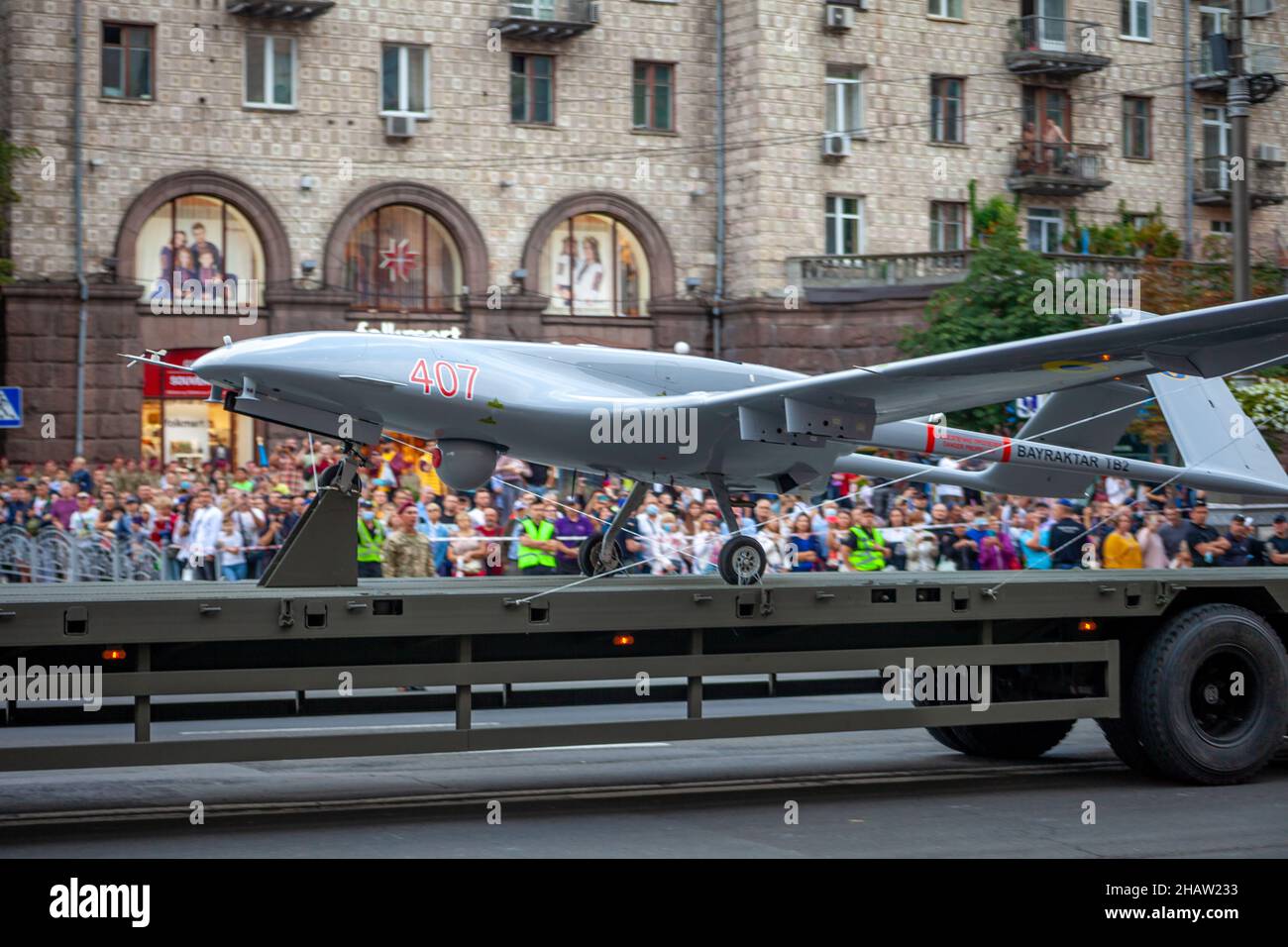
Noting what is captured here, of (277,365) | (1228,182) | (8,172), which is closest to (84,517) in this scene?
(277,365)

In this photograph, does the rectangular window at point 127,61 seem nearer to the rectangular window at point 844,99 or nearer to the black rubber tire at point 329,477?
the rectangular window at point 844,99

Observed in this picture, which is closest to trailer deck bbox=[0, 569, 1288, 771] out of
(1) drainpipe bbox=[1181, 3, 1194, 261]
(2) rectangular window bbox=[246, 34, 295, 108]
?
(2) rectangular window bbox=[246, 34, 295, 108]

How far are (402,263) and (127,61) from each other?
23.7 ft

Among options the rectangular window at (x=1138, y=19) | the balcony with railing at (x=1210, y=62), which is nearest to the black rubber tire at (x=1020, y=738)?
the rectangular window at (x=1138, y=19)

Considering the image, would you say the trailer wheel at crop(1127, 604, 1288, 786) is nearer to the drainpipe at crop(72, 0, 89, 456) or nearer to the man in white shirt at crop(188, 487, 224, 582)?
the man in white shirt at crop(188, 487, 224, 582)

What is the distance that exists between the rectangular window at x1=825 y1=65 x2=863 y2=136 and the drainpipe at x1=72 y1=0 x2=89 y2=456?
685 inches

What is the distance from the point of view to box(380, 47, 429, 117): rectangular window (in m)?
37.1

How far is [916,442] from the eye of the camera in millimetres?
13414

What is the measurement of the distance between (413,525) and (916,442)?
690cm

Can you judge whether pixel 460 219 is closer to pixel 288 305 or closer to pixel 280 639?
pixel 288 305

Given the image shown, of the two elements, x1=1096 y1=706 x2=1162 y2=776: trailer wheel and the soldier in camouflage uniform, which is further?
the soldier in camouflage uniform

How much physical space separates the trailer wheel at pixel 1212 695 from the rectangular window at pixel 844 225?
2967 centimetres

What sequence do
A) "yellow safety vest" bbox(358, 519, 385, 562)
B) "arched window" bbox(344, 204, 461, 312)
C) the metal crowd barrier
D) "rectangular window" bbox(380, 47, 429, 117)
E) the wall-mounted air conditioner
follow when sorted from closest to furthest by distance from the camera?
"yellow safety vest" bbox(358, 519, 385, 562) → the metal crowd barrier → "rectangular window" bbox(380, 47, 429, 117) → "arched window" bbox(344, 204, 461, 312) → the wall-mounted air conditioner

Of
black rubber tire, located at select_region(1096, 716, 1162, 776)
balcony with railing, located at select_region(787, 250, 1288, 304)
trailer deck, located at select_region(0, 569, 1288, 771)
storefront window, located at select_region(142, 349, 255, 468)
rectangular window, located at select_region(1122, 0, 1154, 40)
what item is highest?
rectangular window, located at select_region(1122, 0, 1154, 40)
